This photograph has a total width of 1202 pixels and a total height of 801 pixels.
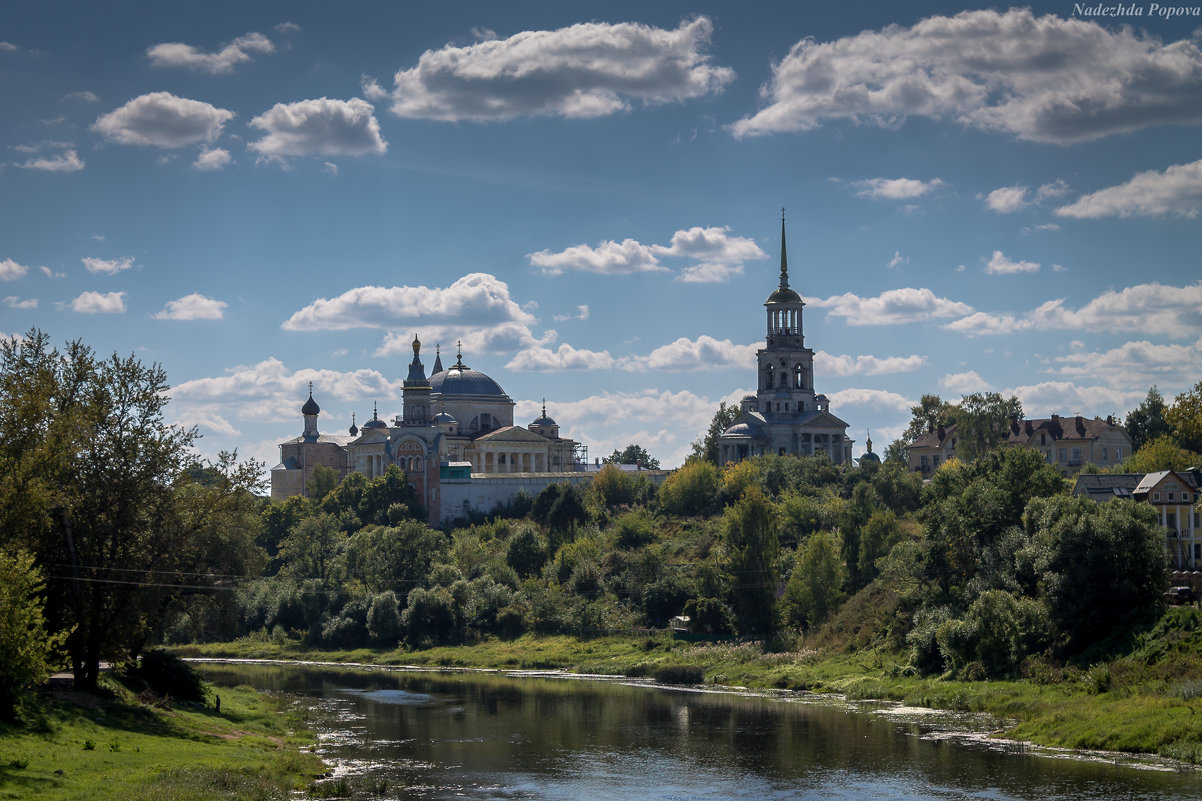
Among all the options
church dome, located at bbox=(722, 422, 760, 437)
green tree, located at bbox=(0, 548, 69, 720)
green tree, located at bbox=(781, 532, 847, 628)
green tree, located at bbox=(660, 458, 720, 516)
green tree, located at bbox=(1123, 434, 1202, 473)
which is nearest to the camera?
green tree, located at bbox=(0, 548, 69, 720)

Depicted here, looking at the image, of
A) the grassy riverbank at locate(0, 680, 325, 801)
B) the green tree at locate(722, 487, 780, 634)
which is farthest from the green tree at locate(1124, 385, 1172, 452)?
the grassy riverbank at locate(0, 680, 325, 801)

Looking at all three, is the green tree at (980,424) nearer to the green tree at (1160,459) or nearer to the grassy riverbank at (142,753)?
the green tree at (1160,459)

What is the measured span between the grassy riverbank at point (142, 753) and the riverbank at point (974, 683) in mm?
24989

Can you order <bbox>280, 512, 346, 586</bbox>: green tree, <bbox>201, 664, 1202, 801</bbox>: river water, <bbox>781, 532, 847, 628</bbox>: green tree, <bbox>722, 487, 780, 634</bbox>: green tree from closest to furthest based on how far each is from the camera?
<bbox>201, 664, 1202, 801</bbox>: river water, <bbox>781, 532, 847, 628</bbox>: green tree, <bbox>722, 487, 780, 634</bbox>: green tree, <bbox>280, 512, 346, 586</bbox>: green tree

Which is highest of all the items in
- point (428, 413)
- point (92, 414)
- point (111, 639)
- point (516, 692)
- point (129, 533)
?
point (428, 413)

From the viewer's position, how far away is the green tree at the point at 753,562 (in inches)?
3059

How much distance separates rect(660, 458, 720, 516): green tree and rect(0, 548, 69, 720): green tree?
3072 inches

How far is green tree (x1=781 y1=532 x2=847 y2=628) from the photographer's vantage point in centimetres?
7481

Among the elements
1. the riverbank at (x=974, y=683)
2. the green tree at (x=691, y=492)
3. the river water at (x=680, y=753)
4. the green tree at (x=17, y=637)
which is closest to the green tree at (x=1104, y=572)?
the riverbank at (x=974, y=683)

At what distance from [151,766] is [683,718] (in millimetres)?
24356

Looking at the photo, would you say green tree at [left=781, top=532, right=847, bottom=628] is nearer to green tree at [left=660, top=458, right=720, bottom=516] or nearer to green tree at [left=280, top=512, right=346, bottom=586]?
green tree at [left=660, top=458, right=720, bottom=516]

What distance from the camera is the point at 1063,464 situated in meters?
113

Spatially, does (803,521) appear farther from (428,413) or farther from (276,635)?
(428,413)

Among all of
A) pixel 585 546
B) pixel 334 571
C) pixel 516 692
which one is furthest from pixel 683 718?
pixel 334 571
